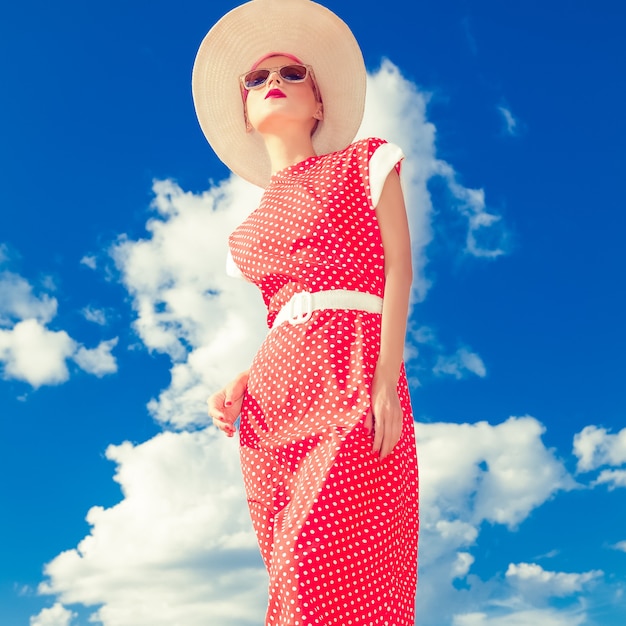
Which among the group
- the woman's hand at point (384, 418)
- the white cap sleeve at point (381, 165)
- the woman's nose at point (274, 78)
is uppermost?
the woman's nose at point (274, 78)

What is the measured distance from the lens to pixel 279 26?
15.0 ft

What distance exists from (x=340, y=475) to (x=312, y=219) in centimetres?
108

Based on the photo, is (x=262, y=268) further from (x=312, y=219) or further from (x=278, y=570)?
(x=278, y=570)

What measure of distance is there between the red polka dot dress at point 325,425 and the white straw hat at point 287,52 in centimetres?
65

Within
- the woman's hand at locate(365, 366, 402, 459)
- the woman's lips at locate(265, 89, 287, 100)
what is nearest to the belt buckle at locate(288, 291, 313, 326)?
the woman's hand at locate(365, 366, 402, 459)

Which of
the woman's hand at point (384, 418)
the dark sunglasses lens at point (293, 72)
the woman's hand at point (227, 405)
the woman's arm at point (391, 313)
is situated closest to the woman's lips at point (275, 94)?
the dark sunglasses lens at point (293, 72)

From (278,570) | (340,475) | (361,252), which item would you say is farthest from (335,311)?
(278,570)

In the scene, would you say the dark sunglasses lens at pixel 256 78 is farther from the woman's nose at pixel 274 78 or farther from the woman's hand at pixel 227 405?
the woman's hand at pixel 227 405

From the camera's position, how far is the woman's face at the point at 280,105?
420cm

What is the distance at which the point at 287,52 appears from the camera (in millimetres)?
4586

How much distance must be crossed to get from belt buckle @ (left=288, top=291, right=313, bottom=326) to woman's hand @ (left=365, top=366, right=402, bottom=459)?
419 millimetres

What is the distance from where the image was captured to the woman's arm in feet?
11.0

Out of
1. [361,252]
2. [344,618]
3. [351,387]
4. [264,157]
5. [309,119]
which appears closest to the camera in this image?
[344,618]

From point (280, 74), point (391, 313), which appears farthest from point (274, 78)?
point (391, 313)
